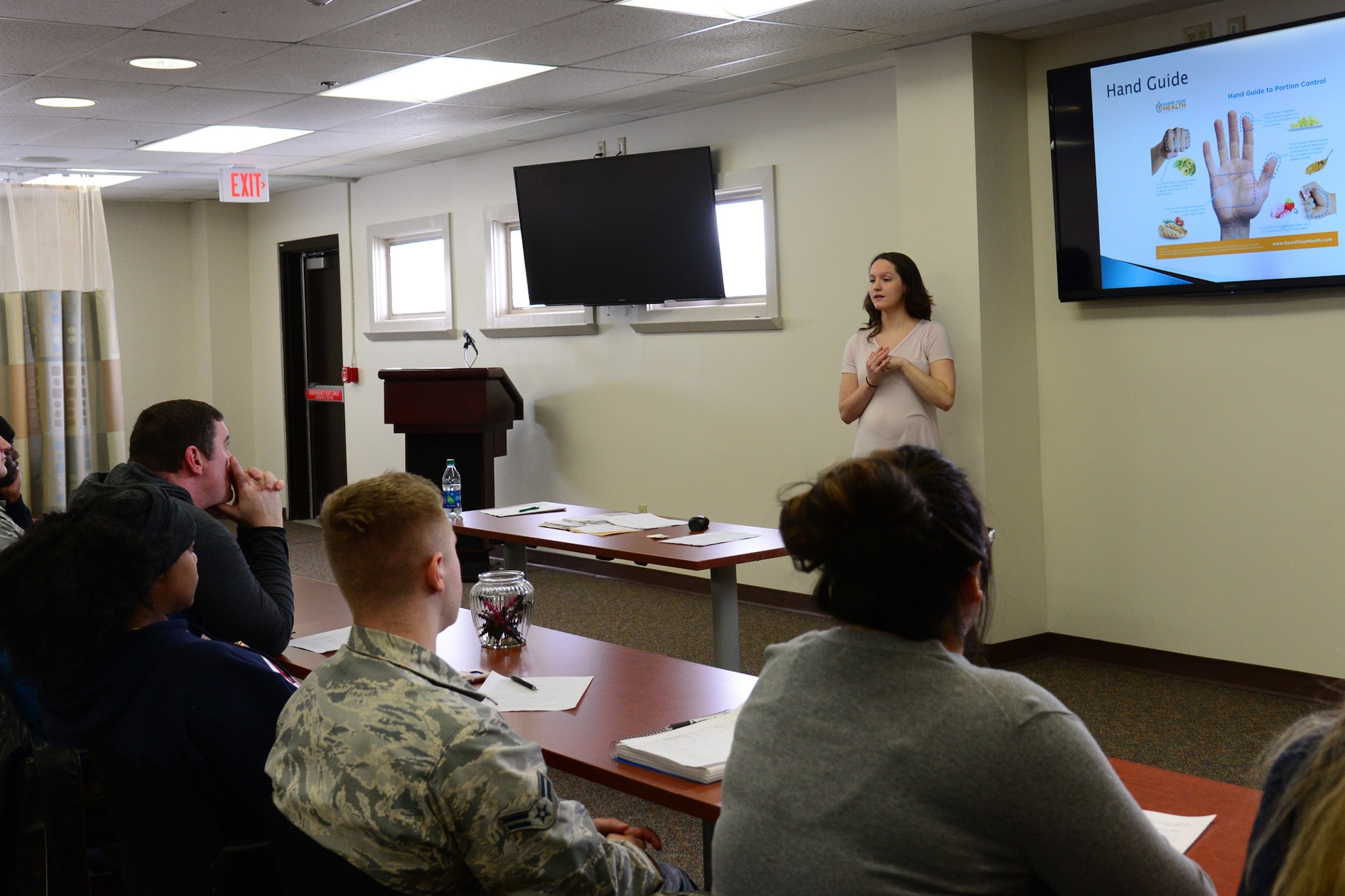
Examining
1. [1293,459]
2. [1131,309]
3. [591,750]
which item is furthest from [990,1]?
[591,750]

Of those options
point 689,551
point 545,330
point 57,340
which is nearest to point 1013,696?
point 689,551

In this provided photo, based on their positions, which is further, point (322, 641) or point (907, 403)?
point (907, 403)

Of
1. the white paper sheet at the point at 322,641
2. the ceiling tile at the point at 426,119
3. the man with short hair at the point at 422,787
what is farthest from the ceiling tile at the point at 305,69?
the man with short hair at the point at 422,787

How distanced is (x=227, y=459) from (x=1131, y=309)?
11.2 feet

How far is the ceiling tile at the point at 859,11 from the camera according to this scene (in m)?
4.39

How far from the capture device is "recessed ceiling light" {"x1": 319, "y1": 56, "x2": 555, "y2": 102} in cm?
536

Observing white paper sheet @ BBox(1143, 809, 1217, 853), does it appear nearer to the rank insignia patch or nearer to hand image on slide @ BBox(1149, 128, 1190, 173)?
the rank insignia patch

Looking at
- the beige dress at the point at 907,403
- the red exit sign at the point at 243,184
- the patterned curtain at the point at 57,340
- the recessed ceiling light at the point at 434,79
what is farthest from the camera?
the red exit sign at the point at 243,184

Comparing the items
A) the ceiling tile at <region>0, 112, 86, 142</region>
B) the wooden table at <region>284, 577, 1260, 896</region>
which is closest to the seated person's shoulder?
the wooden table at <region>284, 577, 1260, 896</region>

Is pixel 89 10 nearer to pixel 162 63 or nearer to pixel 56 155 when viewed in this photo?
pixel 162 63

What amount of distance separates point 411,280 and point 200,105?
2.63 meters

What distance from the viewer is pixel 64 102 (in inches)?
233

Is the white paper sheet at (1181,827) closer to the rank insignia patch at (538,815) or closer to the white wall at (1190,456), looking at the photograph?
the rank insignia patch at (538,815)

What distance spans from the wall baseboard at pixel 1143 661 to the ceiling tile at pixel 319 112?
2919mm
